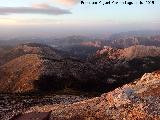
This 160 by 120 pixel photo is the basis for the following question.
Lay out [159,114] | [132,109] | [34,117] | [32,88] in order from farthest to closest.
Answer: [32,88] < [34,117] < [132,109] < [159,114]

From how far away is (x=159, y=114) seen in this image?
54531 mm

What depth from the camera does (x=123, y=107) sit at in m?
60.1

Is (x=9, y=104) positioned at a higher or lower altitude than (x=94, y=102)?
lower

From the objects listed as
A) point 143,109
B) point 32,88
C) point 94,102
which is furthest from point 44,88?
point 143,109

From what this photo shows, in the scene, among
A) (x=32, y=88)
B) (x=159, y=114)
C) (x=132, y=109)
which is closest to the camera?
(x=159, y=114)

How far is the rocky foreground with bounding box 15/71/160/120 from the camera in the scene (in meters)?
56.8

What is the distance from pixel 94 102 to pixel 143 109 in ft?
45.4

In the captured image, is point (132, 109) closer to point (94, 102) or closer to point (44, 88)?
point (94, 102)

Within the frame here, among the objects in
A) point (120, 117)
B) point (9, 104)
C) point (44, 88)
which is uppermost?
point (120, 117)

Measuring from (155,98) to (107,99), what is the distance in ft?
34.8

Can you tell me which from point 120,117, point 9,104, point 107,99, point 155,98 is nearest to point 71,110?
point 107,99

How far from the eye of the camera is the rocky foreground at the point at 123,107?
56844 millimetres

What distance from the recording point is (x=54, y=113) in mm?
65250

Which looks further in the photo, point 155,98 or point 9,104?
point 9,104
